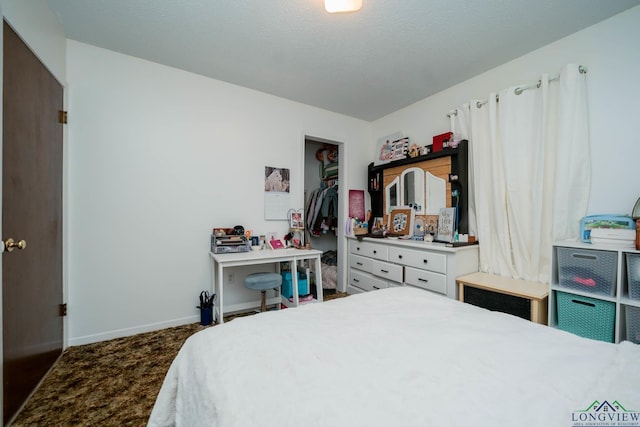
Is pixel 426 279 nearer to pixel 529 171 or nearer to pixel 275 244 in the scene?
pixel 529 171

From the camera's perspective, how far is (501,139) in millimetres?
2387

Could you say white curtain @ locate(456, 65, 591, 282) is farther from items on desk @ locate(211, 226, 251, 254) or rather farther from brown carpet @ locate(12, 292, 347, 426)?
brown carpet @ locate(12, 292, 347, 426)

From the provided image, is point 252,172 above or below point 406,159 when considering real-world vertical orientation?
below

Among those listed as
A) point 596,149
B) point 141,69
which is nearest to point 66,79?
point 141,69

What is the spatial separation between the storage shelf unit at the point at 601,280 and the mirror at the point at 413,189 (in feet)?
4.46

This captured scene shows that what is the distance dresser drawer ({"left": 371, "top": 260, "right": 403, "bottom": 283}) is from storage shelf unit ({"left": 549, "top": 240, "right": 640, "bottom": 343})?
1228 mm

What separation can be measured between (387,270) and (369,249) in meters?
0.38

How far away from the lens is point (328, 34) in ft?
6.61

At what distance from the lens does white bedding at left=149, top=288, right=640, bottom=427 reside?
0.63 m

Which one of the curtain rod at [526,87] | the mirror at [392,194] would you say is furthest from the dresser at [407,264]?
the curtain rod at [526,87]

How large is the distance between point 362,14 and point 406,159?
170 centimetres

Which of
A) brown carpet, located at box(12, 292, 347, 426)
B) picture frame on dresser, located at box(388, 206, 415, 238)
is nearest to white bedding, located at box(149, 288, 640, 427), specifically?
brown carpet, located at box(12, 292, 347, 426)

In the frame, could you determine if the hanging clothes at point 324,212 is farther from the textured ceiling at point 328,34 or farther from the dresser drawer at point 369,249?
the textured ceiling at point 328,34

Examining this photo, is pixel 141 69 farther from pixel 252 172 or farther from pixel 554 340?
pixel 554 340
